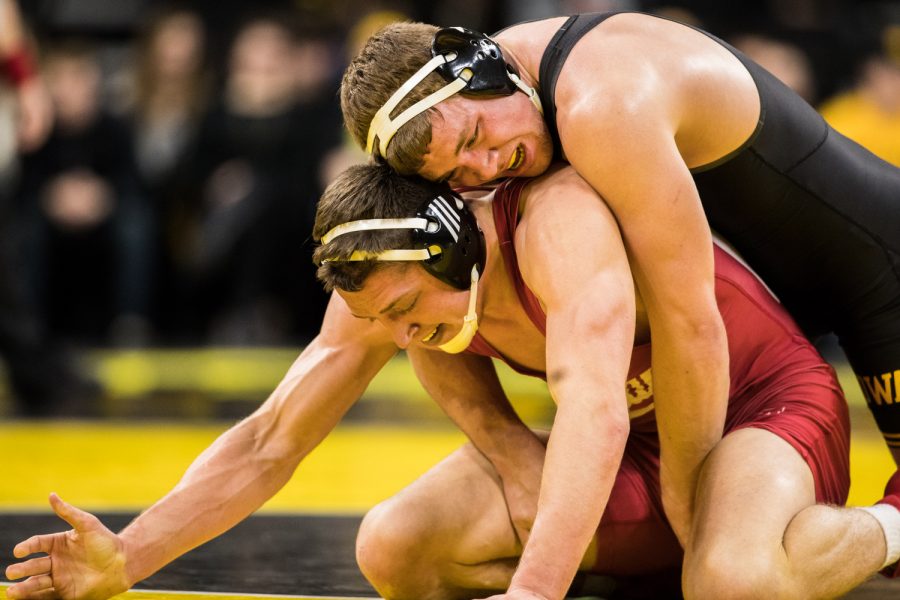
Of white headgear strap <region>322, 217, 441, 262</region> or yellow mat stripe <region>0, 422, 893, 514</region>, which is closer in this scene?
white headgear strap <region>322, 217, 441, 262</region>

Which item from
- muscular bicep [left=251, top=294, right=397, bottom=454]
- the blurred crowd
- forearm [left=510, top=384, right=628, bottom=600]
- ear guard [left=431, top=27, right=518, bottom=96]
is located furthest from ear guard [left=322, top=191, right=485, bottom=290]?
the blurred crowd

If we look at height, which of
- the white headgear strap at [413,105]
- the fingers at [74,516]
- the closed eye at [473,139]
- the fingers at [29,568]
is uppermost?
the white headgear strap at [413,105]

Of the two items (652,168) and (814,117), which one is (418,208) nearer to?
(652,168)

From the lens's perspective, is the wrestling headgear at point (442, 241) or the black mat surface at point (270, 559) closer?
the wrestling headgear at point (442, 241)

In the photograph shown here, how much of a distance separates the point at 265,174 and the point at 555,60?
644 centimetres

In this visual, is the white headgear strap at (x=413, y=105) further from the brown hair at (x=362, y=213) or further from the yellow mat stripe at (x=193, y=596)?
the yellow mat stripe at (x=193, y=596)

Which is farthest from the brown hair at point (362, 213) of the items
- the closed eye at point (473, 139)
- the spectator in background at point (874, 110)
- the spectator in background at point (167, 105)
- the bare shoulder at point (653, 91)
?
the spectator in background at point (167, 105)

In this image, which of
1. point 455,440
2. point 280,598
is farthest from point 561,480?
point 455,440

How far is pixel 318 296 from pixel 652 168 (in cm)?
710

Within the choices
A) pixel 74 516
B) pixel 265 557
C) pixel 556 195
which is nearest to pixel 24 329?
pixel 265 557

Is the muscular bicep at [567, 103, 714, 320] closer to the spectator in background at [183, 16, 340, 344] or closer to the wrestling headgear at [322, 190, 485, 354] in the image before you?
the wrestling headgear at [322, 190, 485, 354]

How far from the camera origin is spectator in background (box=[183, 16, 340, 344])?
9.13 m

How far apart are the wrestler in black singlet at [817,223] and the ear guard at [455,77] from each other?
24 cm

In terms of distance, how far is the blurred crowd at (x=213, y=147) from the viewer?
8.84 meters
